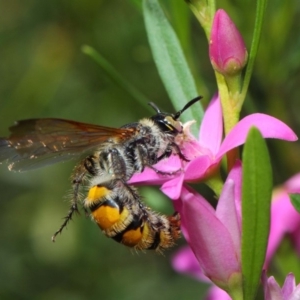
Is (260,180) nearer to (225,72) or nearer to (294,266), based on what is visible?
(225,72)

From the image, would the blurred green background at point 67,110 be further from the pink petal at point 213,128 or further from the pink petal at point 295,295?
the pink petal at point 295,295

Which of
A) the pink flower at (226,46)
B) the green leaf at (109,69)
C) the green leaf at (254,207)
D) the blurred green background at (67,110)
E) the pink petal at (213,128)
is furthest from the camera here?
the blurred green background at (67,110)

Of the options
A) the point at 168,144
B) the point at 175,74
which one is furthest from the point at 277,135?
the point at 175,74

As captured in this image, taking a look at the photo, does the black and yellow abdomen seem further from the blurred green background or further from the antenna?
the blurred green background

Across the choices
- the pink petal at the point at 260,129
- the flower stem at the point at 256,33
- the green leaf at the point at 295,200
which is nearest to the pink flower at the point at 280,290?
the green leaf at the point at 295,200

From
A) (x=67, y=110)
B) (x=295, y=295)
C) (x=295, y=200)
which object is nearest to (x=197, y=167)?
(x=295, y=200)
